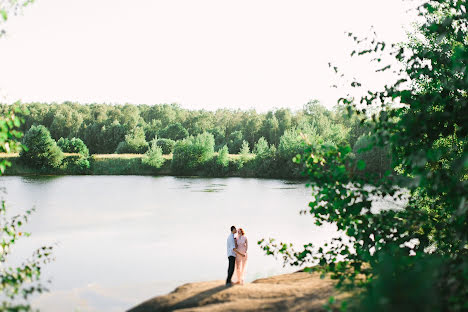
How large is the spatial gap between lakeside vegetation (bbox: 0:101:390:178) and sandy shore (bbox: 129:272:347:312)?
34330mm

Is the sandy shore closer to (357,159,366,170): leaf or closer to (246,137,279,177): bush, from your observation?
(357,159,366,170): leaf

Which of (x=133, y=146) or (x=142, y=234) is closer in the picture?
(x=142, y=234)

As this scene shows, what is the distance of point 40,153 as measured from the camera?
7019 centimetres

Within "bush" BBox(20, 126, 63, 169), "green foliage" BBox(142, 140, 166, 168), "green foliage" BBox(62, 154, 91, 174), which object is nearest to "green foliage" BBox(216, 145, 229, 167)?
"green foliage" BBox(142, 140, 166, 168)

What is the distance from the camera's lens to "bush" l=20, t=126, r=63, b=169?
229 feet

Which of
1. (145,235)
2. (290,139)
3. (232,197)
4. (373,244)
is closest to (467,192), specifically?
(373,244)

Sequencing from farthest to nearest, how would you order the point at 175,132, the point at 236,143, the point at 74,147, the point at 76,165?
the point at 175,132 → the point at 236,143 → the point at 74,147 → the point at 76,165

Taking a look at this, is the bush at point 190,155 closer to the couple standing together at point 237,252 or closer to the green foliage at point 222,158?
the green foliage at point 222,158

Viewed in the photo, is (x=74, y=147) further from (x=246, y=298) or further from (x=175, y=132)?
(x=246, y=298)

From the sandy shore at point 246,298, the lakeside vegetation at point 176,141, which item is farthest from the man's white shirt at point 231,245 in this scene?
the lakeside vegetation at point 176,141

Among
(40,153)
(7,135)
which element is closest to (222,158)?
(40,153)

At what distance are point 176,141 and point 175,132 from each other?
895cm

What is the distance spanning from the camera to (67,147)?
265 feet

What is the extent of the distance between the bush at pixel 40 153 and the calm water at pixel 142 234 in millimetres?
22435
